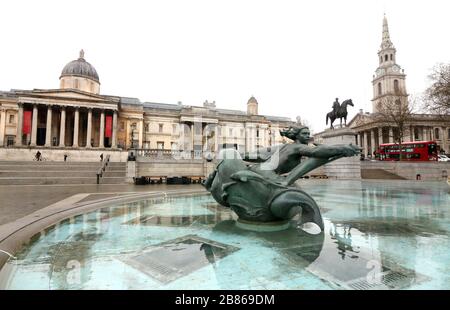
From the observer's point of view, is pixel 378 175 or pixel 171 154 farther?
pixel 171 154

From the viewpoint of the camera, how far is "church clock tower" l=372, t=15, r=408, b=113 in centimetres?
7369

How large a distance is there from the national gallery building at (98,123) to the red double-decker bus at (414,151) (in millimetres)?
20448

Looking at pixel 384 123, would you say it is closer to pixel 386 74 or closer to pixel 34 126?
pixel 386 74

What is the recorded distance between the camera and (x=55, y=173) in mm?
23438

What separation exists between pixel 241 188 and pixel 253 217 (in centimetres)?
75

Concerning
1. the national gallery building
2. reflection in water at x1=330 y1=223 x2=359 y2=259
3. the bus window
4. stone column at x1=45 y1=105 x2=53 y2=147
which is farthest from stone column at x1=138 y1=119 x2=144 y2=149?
the bus window

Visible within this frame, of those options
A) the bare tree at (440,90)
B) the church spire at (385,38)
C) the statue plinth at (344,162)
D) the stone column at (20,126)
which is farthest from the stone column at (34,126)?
the church spire at (385,38)

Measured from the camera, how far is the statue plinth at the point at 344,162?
79.5 ft

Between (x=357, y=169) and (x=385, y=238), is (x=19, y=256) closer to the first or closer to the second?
(x=385, y=238)

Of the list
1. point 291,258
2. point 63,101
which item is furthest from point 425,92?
point 63,101

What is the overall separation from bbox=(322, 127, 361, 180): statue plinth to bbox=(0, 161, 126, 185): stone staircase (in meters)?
22.2

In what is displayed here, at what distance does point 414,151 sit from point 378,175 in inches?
491

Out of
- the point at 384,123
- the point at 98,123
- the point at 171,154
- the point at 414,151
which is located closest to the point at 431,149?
the point at 414,151

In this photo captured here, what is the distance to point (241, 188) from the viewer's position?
17.0 feet
